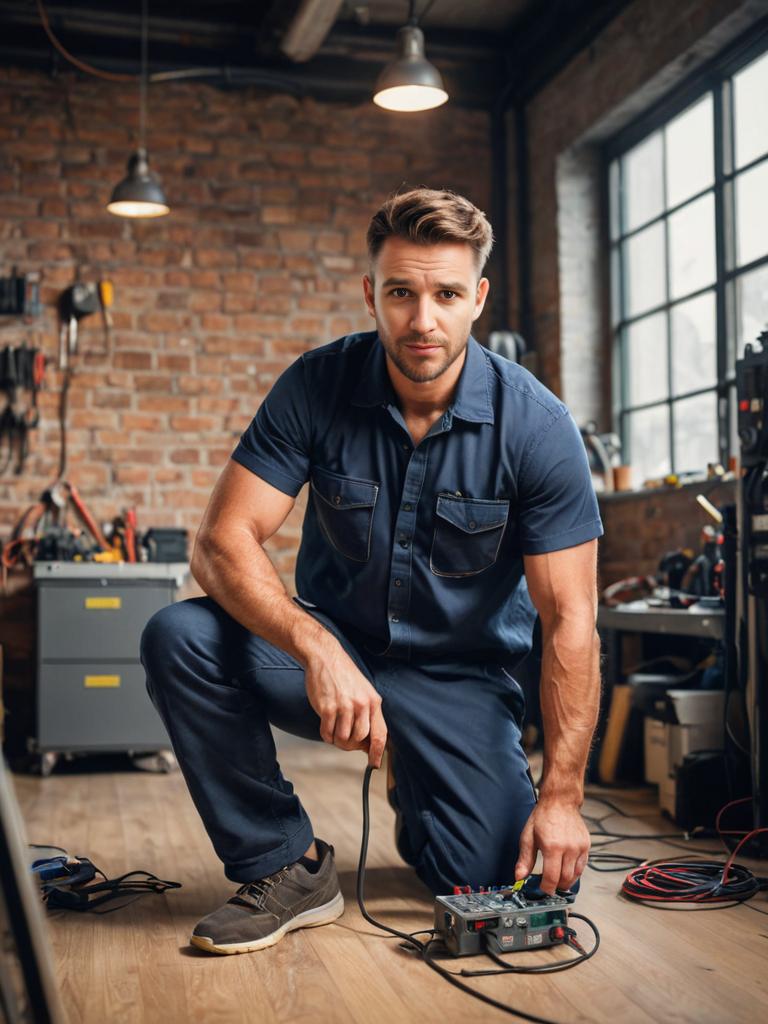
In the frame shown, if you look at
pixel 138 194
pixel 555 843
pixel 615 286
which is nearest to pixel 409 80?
pixel 138 194

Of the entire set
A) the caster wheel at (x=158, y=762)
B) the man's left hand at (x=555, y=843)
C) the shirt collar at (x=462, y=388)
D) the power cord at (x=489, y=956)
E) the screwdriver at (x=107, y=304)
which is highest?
the screwdriver at (x=107, y=304)

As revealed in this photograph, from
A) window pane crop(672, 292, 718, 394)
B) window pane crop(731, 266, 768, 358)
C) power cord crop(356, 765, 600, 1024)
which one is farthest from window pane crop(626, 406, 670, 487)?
power cord crop(356, 765, 600, 1024)

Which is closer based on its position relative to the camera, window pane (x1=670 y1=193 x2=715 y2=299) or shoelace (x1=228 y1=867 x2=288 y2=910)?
shoelace (x1=228 y1=867 x2=288 y2=910)

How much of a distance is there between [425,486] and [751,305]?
221cm

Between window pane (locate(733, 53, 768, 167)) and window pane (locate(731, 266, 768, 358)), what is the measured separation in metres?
0.41

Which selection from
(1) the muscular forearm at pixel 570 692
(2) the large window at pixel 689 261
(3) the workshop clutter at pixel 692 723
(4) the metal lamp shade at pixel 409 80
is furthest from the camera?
(2) the large window at pixel 689 261

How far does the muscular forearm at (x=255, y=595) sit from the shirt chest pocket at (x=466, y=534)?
1.03ft

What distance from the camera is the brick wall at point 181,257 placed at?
4.88 m

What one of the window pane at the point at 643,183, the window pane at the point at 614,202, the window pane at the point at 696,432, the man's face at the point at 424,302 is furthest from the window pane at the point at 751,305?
the man's face at the point at 424,302

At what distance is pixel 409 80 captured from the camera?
380 centimetres

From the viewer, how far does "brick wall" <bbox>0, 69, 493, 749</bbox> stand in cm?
488

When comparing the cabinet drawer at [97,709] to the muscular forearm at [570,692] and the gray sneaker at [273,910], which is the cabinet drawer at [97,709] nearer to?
the gray sneaker at [273,910]

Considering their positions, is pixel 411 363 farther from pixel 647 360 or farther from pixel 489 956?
pixel 647 360

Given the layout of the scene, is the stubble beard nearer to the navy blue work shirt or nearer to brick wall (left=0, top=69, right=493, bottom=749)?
the navy blue work shirt
